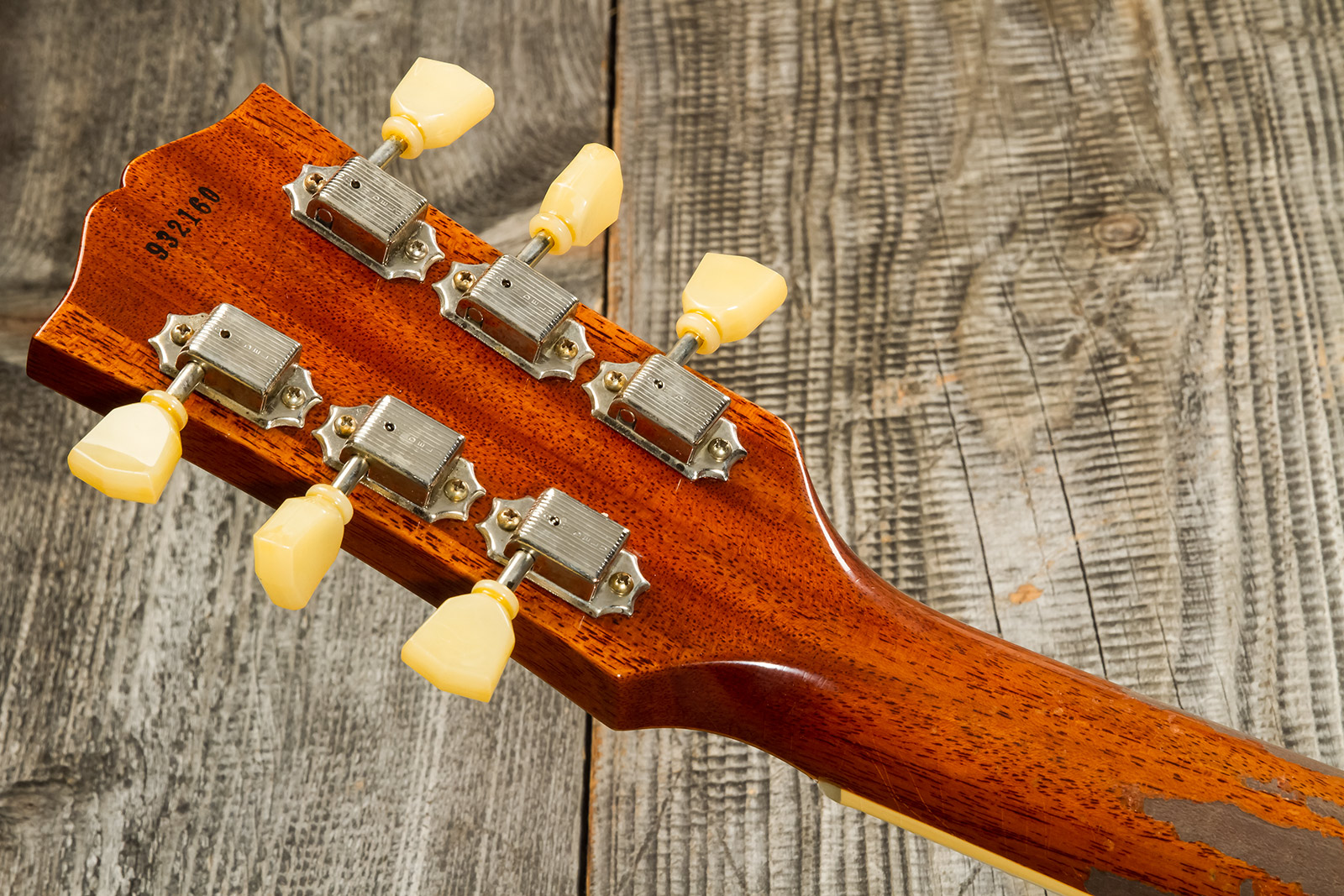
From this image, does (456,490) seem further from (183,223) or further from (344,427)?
(183,223)

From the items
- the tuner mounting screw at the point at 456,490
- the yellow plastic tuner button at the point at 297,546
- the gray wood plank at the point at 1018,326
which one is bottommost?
the yellow plastic tuner button at the point at 297,546

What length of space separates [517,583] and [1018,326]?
0.46m

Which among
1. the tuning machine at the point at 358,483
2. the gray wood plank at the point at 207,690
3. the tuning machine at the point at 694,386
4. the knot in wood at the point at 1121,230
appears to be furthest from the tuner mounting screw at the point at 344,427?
the knot in wood at the point at 1121,230

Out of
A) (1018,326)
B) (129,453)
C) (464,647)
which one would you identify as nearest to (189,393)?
(129,453)

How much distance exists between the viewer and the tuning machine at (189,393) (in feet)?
1.46

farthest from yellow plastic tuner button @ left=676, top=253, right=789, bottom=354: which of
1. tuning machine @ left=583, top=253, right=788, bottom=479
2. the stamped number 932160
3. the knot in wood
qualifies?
the knot in wood

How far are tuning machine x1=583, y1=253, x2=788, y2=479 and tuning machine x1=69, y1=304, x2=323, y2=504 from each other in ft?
0.41

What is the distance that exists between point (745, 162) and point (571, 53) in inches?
6.4

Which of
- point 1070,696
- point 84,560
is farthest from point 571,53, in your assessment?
point 1070,696

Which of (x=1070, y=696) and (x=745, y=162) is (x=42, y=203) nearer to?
(x=745, y=162)

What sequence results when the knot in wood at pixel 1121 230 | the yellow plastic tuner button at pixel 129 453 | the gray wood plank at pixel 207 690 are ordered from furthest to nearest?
1. the knot in wood at pixel 1121 230
2. the gray wood plank at pixel 207 690
3. the yellow plastic tuner button at pixel 129 453

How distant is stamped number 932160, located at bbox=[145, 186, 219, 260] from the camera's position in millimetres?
512

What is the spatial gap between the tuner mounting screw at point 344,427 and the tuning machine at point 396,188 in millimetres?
73

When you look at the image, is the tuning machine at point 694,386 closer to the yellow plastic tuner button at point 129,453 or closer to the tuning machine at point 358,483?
the tuning machine at point 358,483
